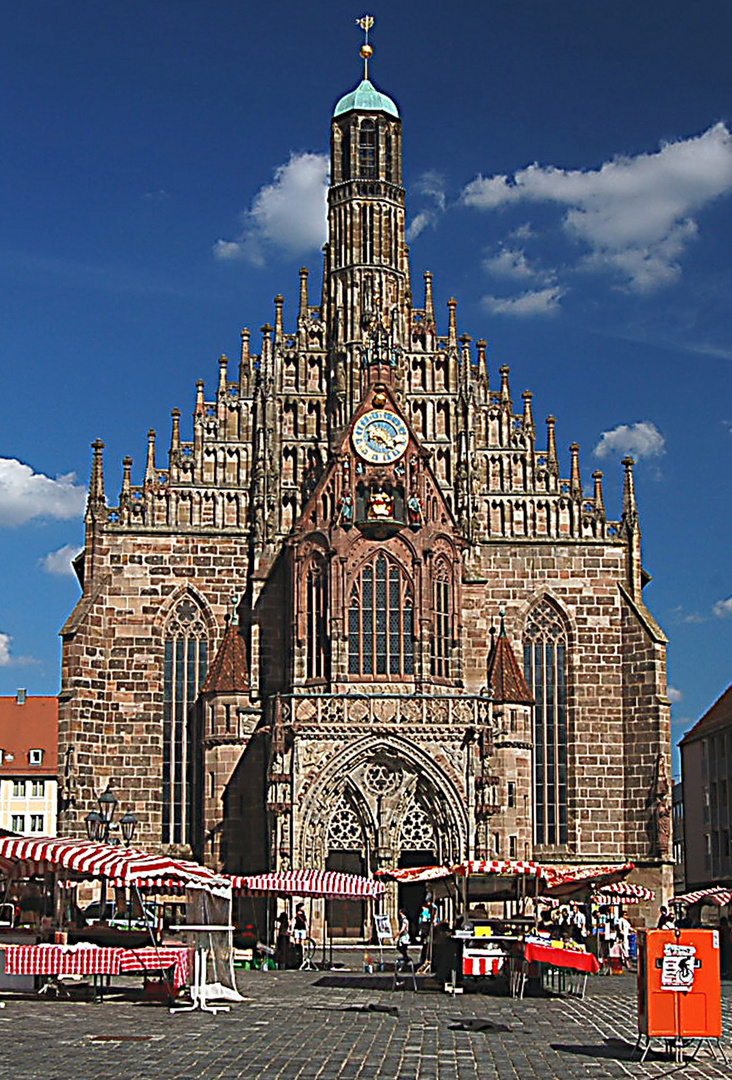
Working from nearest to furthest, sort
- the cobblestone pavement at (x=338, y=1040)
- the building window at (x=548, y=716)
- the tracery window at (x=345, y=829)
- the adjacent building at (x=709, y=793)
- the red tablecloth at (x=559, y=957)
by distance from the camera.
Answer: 1. the cobblestone pavement at (x=338, y=1040)
2. the red tablecloth at (x=559, y=957)
3. the tracery window at (x=345, y=829)
4. the building window at (x=548, y=716)
5. the adjacent building at (x=709, y=793)

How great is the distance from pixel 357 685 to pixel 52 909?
56.2 feet

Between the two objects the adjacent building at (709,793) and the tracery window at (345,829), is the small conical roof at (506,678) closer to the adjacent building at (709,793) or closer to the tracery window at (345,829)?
the tracery window at (345,829)

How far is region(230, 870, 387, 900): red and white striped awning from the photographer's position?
37906 millimetres

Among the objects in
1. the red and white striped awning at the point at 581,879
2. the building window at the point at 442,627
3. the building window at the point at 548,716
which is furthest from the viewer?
the building window at the point at 548,716

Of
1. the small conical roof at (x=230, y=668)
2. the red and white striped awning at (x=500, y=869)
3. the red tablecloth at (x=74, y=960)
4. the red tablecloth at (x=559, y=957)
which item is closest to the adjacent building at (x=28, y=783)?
the small conical roof at (x=230, y=668)

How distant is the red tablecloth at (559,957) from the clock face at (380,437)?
2649cm

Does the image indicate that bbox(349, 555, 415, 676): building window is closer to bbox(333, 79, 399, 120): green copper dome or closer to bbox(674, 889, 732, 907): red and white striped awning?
bbox(674, 889, 732, 907): red and white striped awning

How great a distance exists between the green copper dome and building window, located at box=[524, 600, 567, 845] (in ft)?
68.9

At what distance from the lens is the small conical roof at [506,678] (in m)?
54.4

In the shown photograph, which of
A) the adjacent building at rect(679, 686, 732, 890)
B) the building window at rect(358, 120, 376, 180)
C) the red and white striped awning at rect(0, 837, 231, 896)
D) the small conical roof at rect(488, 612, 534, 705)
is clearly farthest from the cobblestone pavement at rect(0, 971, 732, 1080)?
the adjacent building at rect(679, 686, 732, 890)

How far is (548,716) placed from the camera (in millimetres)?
57125

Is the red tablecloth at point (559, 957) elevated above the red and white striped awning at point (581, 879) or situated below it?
below

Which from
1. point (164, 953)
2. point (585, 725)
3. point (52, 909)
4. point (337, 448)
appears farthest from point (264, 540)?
point (164, 953)

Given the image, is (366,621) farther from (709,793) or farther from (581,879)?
(709,793)
